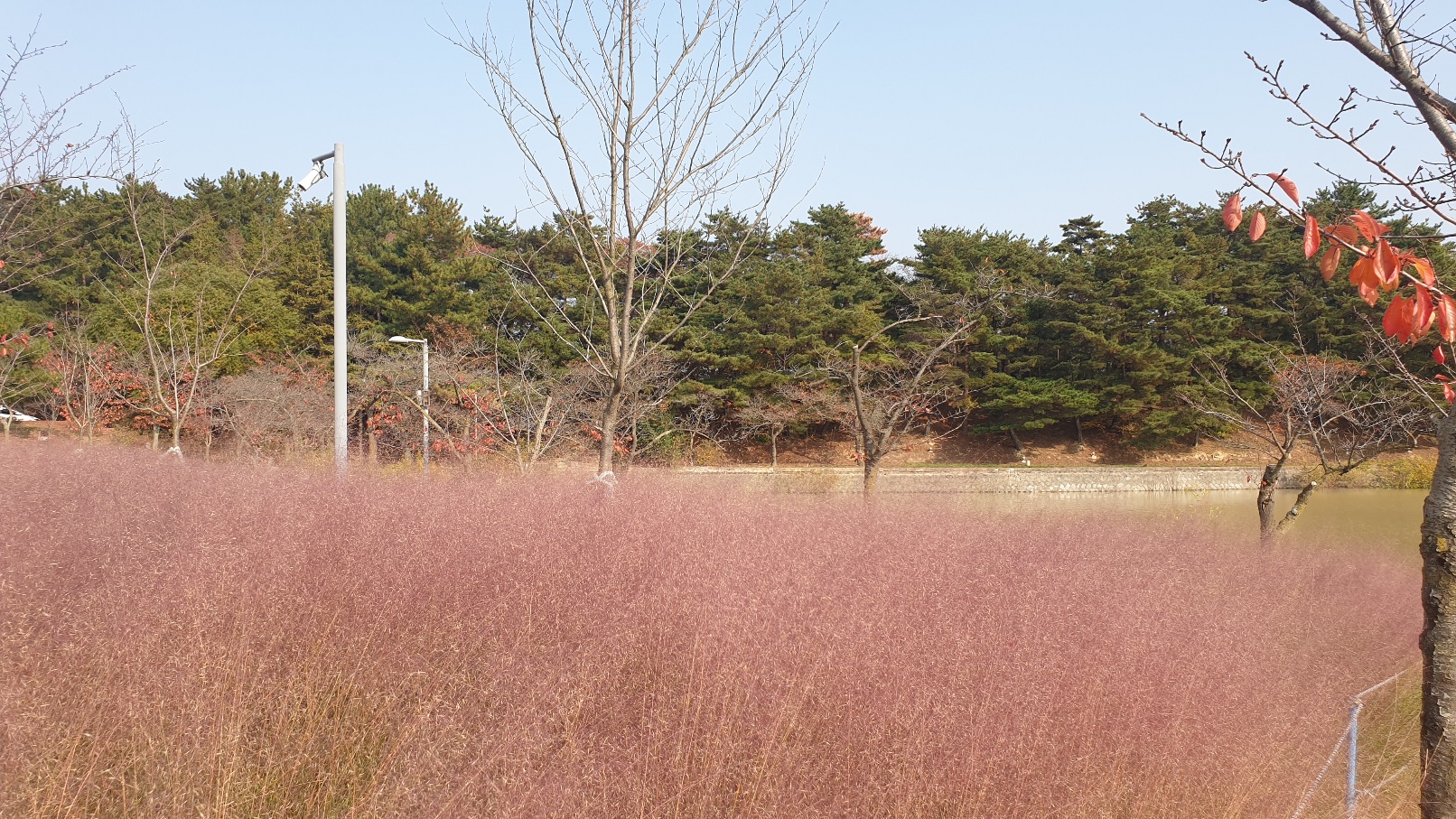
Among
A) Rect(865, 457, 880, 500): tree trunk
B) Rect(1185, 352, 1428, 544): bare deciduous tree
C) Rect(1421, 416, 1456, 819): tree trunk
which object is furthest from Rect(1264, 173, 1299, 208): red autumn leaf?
Rect(865, 457, 880, 500): tree trunk

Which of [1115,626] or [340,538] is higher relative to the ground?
[340,538]

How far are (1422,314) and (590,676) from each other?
278cm

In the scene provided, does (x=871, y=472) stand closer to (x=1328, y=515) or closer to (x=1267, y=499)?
(x=1267, y=499)

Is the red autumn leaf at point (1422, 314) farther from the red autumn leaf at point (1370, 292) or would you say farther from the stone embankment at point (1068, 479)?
the stone embankment at point (1068, 479)

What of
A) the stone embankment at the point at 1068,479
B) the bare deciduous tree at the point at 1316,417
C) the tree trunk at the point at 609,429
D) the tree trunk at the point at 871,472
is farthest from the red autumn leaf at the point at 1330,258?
the stone embankment at the point at 1068,479

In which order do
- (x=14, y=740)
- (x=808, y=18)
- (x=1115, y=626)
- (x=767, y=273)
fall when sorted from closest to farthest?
(x=14, y=740), (x=1115, y=626), (x=808, y=18), (x=767, y=273)

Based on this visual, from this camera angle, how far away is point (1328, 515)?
13445 millimetres

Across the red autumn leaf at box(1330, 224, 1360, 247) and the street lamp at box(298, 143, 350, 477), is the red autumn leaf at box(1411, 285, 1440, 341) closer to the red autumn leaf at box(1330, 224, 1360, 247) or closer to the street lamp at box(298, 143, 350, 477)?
the red autumn leaf at box(1330, 224, 1360, 247)

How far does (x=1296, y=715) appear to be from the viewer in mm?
4043

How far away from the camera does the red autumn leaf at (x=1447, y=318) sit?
187 centimetres

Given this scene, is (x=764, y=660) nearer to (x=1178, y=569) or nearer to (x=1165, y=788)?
(x=1165, y=788)

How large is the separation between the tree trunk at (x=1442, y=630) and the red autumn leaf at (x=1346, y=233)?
1.20 m

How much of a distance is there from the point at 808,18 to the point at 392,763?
5623mm

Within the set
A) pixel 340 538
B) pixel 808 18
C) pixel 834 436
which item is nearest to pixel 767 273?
pixel 834 436
